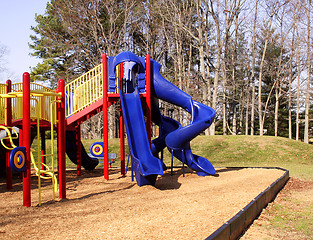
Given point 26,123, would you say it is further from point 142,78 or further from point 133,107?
point 142,78

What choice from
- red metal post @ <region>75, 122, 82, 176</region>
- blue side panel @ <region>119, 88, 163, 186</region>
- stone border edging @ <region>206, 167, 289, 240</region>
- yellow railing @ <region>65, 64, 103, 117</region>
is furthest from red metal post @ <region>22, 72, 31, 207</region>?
red metal post @ <region>75, 122, 82, 176</region>

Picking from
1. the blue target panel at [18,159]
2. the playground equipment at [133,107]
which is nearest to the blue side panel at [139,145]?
the playground equipment at [133,107]

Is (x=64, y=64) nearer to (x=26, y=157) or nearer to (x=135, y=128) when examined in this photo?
(x=135, y=128)

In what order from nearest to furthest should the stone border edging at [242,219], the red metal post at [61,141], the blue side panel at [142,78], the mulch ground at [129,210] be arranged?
1. the stone border edging at [242,219]
2. the mulch ground at [129,210]
3. the red metal post at [61,141]
4. the blue side panel at [142,78]

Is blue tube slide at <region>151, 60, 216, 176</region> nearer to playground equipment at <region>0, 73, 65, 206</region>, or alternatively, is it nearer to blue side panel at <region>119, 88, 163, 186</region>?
blue side panel at <region>119, 88, 163, 186</region>

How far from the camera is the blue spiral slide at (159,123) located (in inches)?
377

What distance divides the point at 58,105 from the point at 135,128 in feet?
9.27

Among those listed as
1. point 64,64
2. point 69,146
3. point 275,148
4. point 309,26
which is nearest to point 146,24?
→ point 64,64

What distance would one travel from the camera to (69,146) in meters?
14.4

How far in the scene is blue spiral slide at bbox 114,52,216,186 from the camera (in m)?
9.58

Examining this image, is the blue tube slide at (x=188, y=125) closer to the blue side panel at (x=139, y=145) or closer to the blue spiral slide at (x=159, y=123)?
the blue spiral slide at (x=159, y=123)

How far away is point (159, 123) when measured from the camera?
42.3 feet

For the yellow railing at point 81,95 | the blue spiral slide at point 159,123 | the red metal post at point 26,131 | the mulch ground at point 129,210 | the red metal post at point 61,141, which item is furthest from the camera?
the yellow railing at point 81,95

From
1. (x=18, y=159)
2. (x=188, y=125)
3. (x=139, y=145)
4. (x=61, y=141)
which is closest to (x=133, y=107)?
(x=139, y=145)
